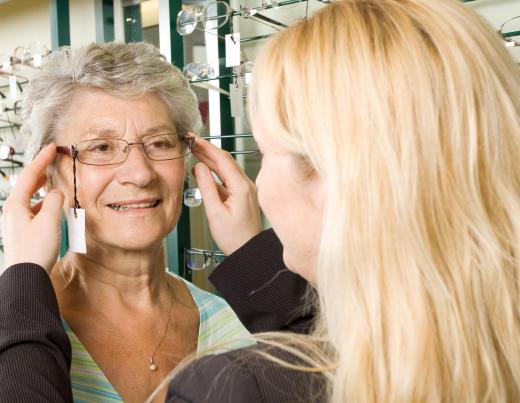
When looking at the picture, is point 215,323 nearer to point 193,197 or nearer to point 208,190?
point 208,190

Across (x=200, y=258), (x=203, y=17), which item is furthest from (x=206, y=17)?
(x=200, y=258)

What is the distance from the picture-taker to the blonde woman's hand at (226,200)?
5.02ft

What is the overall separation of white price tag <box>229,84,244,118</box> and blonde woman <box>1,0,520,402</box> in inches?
54.5

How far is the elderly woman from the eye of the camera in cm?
145

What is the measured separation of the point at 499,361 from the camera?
781mm

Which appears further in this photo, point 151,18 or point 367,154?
point 151,18

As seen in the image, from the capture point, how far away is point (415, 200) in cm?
73

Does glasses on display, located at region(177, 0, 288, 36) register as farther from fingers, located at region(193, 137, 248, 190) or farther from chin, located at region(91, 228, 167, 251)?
chin, located at region(91, 228, 167, 251)

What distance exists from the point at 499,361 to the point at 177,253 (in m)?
2.01

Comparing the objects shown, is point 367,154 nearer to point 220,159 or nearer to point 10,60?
point 220,159

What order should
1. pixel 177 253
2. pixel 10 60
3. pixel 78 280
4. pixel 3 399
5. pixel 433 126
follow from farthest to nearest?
pixel 10 60 < pixel 177 253 < pixel 78 280 < pixel 3 399 < pixel 433 126

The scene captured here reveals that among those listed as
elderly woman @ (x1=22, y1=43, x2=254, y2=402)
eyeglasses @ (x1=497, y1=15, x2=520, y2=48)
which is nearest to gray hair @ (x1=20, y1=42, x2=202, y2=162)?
elderly woman @ (x1=22, y1=43, x2=254, y2=402)

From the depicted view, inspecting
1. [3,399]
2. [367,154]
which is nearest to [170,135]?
[3,399]

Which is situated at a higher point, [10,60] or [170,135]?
[10,60]
